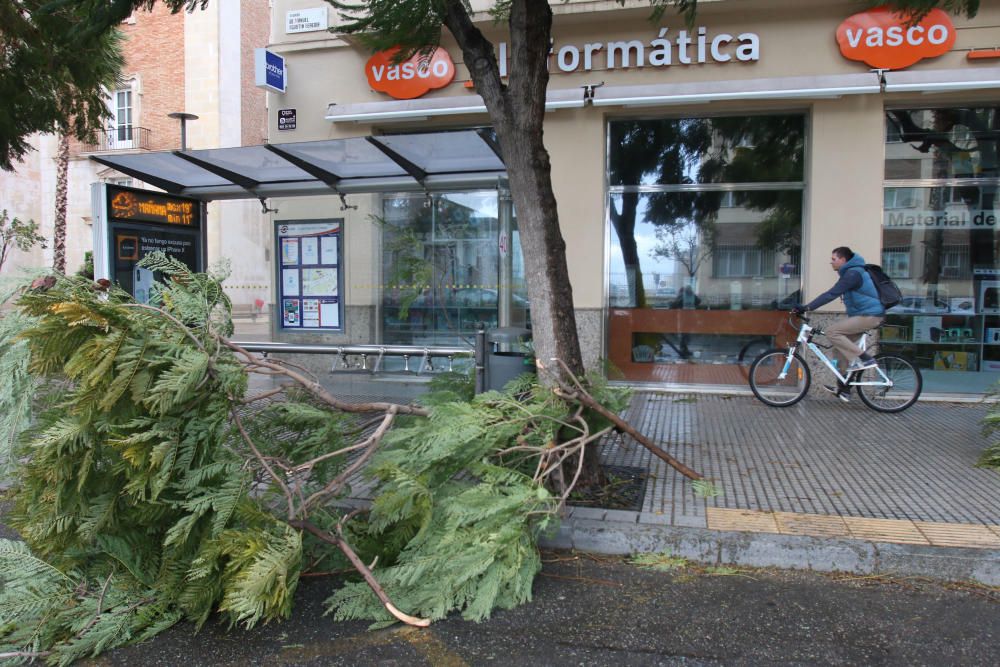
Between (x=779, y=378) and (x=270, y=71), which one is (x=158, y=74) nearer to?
(x=270, y=71)

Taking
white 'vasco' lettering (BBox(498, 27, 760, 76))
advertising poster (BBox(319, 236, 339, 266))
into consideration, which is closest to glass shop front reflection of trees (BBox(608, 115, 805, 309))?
white 'vasco' lettering (BBox(498, 27, 760, 76))

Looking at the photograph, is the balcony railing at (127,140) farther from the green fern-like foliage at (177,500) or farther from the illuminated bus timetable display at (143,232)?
the green fern-like foliage at (177,500)

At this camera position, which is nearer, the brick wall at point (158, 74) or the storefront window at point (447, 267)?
the storefront window at point (447, 267)

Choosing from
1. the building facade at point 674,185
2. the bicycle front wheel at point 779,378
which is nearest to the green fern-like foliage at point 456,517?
the building facade at point 674,185

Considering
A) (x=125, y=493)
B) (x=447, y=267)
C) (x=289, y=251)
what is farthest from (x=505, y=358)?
(x=289, y=251)

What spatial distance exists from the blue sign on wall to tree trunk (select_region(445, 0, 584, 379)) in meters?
6.04


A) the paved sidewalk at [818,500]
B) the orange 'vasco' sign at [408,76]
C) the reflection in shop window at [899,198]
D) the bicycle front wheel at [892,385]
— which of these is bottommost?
the paved sidewalk at [818,500]

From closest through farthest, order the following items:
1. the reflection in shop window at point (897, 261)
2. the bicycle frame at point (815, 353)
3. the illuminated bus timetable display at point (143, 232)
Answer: the illuminated bus timetable display at point (143, 232) < the bicycle frame at point (815, 353) < the reflection in shop window at point (897, 261)

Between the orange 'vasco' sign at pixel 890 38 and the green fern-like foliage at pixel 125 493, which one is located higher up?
the orange 'vasco' sign at pixel 890 38

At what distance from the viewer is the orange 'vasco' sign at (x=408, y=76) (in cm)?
973

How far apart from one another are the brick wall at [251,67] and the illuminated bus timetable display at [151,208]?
20.3 metres

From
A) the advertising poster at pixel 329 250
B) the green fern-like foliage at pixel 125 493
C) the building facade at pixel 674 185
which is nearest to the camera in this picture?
the green fern-like foliage at pixel 125 493

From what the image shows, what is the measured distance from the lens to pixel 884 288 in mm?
7934

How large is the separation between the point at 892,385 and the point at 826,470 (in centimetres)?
307
